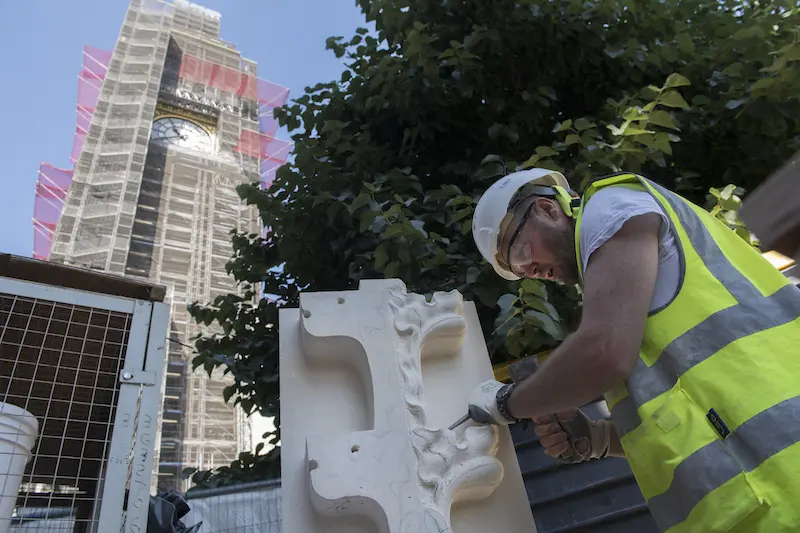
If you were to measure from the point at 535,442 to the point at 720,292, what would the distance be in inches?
71.1

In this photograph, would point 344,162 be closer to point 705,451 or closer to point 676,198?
point 676,198

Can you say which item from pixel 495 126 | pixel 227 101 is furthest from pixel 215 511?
pixel 227 101

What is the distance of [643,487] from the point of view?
53.9 inches

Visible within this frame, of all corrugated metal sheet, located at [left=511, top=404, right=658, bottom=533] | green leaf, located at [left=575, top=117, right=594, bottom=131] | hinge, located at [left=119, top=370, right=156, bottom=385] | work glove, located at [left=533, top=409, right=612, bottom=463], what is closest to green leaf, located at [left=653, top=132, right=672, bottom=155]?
green leaf, located at [left=575, top=117, right=594, bottom=131]

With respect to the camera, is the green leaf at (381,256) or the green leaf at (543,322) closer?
the green leaf at (543,322)

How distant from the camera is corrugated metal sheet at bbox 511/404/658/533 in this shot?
2.52 m

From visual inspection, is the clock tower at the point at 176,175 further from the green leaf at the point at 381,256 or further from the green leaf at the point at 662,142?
the green leaf at the point at 662,142

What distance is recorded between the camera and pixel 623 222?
1.35m

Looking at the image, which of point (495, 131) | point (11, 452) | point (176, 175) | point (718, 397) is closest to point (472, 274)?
point (495, 131)

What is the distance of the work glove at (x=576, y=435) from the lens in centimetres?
178

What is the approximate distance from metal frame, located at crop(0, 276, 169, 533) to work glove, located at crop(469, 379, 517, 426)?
0.98m

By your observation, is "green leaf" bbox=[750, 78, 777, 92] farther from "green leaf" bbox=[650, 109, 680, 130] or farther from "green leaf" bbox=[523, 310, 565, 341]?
"green leaf" bbox=[523, 310, 565, 341]

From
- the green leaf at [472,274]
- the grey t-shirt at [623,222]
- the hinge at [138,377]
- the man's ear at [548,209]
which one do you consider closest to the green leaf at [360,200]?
the green leaf at [472,274]

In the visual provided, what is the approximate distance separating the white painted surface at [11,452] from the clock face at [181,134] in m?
23.0
